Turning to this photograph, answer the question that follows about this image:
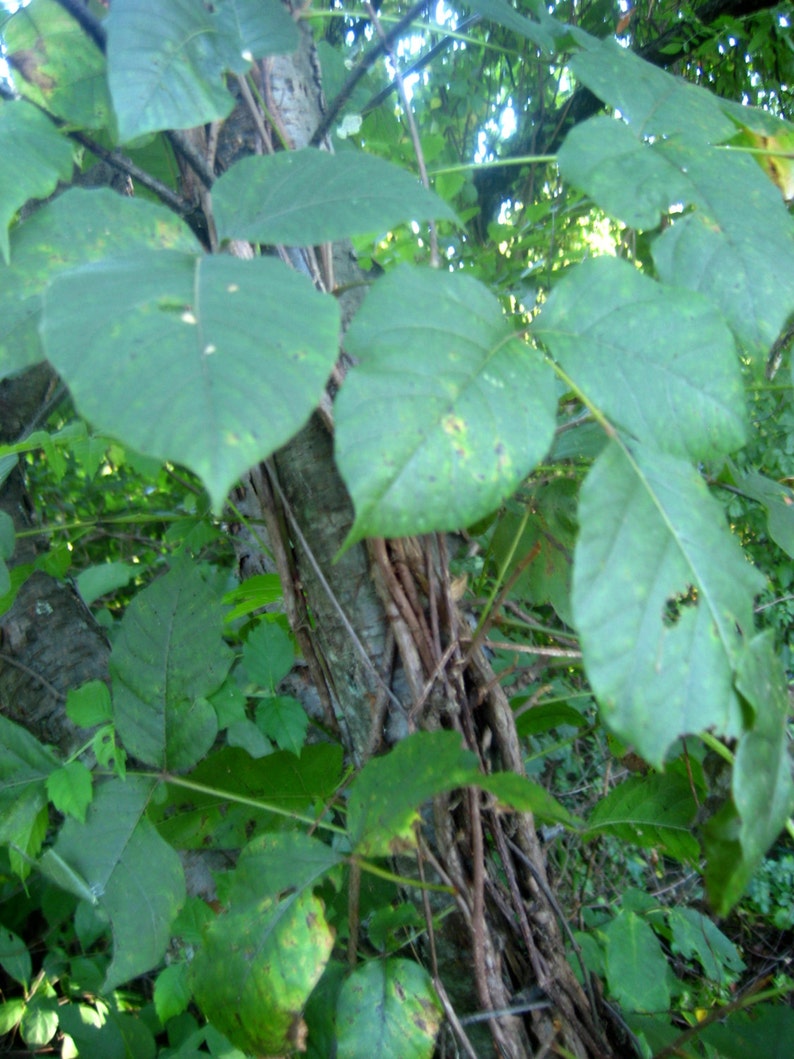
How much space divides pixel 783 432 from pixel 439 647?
214 centimetres

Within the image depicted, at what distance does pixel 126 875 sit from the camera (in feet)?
2.26

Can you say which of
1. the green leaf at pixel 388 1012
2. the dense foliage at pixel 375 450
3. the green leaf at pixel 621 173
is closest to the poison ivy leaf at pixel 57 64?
the dense foliage at pixel 375 450

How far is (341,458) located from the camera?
387 mm

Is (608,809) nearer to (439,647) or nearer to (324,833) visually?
(439,647)

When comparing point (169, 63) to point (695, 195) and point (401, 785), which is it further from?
point (401, 785)

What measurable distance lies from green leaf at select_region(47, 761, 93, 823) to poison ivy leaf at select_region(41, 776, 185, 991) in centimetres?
1

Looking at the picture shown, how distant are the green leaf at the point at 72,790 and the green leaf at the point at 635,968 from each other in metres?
0.58

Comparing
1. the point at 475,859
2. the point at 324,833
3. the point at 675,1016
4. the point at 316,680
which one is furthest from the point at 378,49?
the point at 675,1016

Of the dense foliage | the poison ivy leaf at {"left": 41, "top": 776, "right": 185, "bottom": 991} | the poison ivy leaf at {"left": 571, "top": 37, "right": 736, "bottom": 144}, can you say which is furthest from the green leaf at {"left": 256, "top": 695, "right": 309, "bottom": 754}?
the poison ivy leaf at {"left": 571, "top": 37, "right": 736, "bottom": 144}

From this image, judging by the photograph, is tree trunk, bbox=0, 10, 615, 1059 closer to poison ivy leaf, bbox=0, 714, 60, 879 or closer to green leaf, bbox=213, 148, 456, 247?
green leaf, bbox=213, 148, 456, 247

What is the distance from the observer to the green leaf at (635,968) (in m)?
0.76

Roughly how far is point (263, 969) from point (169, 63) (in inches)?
27.9

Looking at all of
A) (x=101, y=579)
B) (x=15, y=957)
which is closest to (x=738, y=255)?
(x=101, y=579)

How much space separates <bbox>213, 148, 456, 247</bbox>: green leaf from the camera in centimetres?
50
